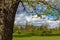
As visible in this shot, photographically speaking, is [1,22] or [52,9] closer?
[1,22]

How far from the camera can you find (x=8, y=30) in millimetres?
4359

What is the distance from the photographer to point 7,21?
4328 mm

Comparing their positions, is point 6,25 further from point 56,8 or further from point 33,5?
point 56,8

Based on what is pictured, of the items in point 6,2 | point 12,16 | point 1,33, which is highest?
point 6,2

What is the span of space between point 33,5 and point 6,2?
615 millimetres

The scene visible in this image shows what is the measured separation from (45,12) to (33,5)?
0.31m

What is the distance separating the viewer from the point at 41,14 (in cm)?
441

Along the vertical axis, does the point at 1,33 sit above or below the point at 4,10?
below

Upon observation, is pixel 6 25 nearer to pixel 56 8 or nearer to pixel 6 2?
pixel 6 2

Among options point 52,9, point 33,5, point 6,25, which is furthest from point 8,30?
point 52,9

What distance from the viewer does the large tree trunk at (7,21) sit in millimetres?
4266

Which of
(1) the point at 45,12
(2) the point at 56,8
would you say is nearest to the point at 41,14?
(1) the point at 45,12

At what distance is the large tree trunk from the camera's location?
4.27 metres

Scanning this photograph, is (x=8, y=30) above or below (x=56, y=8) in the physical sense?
below
